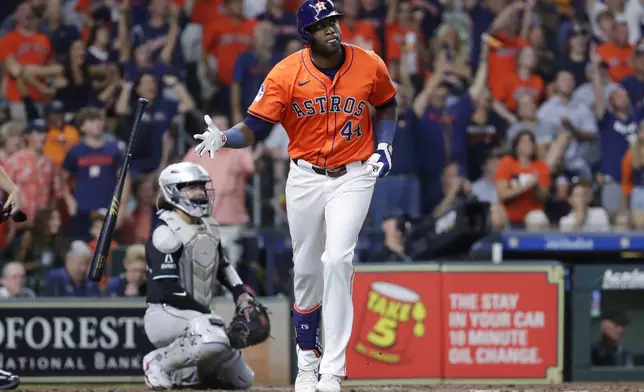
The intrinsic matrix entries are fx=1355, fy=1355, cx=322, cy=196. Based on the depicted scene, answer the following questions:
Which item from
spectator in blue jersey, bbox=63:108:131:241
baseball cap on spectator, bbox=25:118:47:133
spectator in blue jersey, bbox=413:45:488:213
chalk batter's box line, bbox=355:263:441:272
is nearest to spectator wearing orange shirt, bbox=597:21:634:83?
spectator in blue jersey, bbox=413:45:488:213

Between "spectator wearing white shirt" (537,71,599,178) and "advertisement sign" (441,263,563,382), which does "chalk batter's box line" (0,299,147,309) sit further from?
"spectator wearing white shirt" (537,71,599,178)

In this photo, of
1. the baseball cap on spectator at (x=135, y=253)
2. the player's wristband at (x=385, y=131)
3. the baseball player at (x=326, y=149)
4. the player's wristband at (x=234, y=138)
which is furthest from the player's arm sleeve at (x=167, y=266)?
the baseball cap on spectator at (x=135, y=253)

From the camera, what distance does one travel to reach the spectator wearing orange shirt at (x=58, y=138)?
13.6 metres

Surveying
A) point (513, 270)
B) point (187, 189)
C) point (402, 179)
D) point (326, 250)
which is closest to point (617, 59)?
point (402, 179)

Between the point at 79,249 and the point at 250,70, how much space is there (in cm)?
289

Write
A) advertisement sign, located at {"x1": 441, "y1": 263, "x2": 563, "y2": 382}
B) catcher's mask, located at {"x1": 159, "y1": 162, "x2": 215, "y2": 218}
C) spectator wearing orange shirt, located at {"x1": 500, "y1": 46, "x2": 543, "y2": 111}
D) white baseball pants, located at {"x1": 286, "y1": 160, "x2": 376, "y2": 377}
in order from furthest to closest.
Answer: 1. spectator wearing orange shirt, located at {"x1": 500, "y1": 46, "x2": 543, "y2": 111}
2. advertisement sign, located at {"x1": 441, "y1": 263, "x2": 563, "y2": 382}
3. catcher's mask, located at {"x1": 159, "y1": 162, "x2": 215, "y2": 218}
4. white baseball pants, located at {"x1": 286, "y1": 160, "x2": 376, "y2": 377}

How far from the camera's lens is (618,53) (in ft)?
49.4

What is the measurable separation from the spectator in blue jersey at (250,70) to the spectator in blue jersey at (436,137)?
163 centimetres

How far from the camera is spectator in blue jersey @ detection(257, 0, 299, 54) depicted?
1453cm

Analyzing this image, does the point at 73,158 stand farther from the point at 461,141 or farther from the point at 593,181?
the point at 593,181

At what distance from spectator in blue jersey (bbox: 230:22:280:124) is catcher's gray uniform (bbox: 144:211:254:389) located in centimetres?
444

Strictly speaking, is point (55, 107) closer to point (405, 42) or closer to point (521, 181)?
point (405, 42)

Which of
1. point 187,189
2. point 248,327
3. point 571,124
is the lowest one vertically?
point 248,327

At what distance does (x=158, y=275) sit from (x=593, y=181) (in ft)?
19.8
